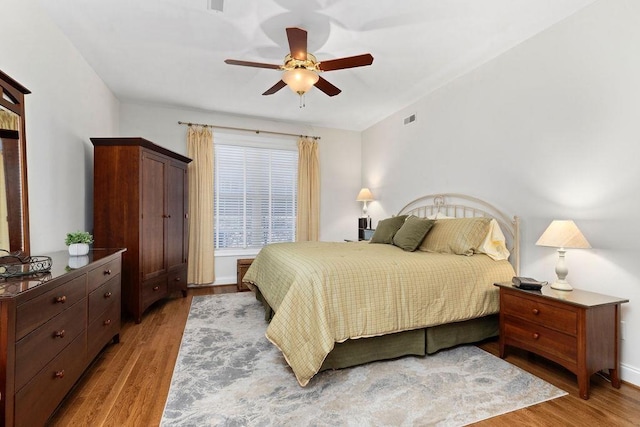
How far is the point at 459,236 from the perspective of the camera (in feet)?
9.63

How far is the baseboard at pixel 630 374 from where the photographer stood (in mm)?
2070

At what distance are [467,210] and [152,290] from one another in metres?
3.68

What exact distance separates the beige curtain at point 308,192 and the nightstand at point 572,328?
11.2 feet

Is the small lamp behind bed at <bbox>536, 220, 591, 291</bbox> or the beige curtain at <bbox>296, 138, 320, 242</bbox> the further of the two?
the beige curtain at <bbox>296, 138, 320, 242</bbox>

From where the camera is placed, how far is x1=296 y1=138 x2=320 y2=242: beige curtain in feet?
17.4

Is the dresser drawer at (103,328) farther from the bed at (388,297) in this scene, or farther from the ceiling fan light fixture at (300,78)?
the ceiling fan light fixture at (300,78)

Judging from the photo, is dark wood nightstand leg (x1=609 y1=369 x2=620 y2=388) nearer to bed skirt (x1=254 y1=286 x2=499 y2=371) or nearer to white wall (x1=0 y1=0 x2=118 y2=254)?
bed skirt (x1=254 y1=286 x2=499 y2=371)

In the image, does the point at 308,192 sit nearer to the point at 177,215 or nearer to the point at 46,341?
the point at 177,215

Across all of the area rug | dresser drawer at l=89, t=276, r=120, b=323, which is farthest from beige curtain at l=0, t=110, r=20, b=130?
the area rug

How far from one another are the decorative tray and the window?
3.08m

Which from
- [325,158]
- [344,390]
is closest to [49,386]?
[344,390]

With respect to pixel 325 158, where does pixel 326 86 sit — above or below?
above

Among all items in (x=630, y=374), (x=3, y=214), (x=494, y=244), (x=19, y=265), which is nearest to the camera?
(x=19, y=265)

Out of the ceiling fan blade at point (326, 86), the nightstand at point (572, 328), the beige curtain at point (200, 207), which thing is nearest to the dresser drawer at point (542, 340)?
the nightstand at point (572, 328)
